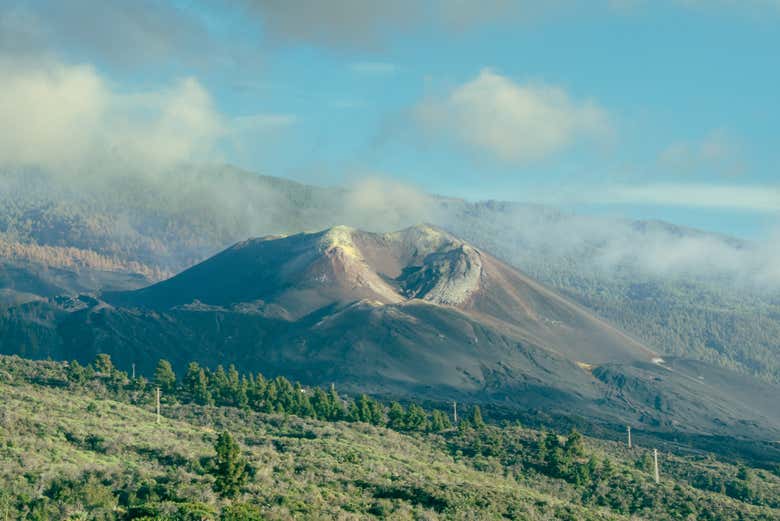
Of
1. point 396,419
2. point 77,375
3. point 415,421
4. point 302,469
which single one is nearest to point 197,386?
point 77,375

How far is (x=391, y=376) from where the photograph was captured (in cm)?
18762

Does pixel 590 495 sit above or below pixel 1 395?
below

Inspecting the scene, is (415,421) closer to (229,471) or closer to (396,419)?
(396,419)

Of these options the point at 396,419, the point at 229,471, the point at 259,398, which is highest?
the point at 259,398

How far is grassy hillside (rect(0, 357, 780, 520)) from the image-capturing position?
51125mm

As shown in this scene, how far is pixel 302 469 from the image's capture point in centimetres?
6450

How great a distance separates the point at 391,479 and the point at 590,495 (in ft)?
69.2

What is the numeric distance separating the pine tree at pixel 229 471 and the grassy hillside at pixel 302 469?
58 cm

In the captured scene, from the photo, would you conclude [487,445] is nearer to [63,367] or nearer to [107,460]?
[107,460]

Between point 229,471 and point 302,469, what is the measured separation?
8.80m

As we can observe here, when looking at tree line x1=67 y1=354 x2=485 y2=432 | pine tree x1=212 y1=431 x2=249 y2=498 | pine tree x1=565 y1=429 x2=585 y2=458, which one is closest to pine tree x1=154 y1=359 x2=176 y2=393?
tree line x1=67 y1=354 x2=485 y2=432

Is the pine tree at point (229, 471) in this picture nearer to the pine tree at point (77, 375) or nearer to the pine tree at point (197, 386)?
the pine tree at point (77, 375)

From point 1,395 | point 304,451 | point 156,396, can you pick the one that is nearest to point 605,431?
point 156,396

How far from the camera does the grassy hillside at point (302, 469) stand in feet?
168
